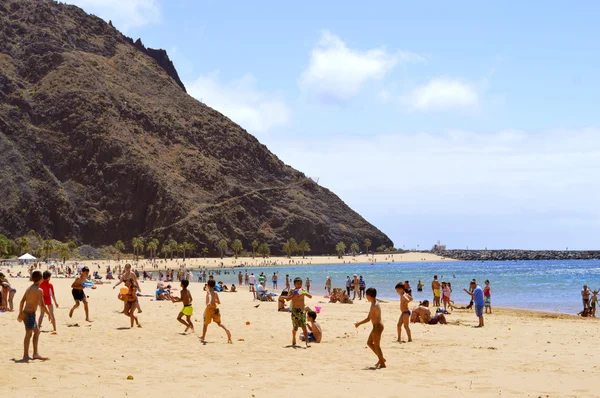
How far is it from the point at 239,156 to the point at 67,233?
165 feet

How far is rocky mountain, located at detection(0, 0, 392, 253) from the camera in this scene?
140 metres

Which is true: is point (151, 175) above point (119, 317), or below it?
above

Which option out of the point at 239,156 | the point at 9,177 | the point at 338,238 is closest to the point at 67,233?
the point at 9,177

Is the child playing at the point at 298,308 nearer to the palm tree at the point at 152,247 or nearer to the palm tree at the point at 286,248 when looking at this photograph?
the palm tree at the point at 152,247

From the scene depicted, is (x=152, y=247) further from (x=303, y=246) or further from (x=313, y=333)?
(x=313, y=333)

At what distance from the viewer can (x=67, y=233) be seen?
136750mm

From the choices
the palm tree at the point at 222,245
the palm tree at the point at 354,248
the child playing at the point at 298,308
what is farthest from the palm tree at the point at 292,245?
the child playing at the point at 298,308

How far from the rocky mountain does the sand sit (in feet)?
407

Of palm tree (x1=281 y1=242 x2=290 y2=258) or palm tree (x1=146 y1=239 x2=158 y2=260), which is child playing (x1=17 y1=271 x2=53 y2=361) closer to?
palm tree (x1=146 y1=239 x2=158 y2=260)

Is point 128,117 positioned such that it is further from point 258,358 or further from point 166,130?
point 258,358

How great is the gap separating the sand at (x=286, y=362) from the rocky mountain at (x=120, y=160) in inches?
4879

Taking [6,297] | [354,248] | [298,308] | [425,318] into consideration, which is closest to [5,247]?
[354,248]

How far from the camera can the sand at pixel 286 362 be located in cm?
1073

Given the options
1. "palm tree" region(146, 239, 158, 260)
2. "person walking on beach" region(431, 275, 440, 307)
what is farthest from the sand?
"palm tree" region(146, 239, 158, 260)
